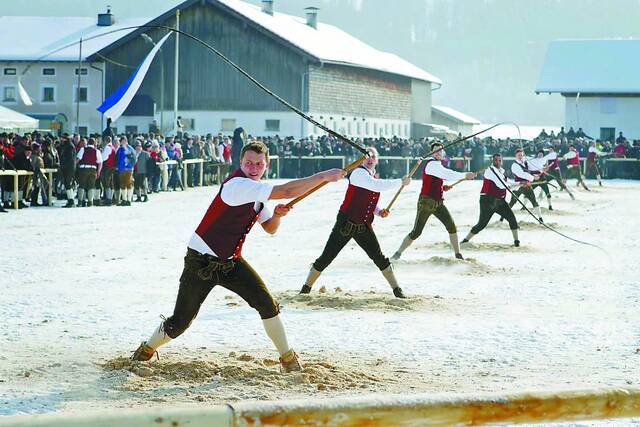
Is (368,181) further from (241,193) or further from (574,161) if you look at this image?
(574,161)

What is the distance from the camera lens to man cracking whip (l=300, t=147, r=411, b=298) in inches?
508

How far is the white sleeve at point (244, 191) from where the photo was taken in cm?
796

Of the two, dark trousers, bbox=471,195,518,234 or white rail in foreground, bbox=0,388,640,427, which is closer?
white rail in foreground, bbox=0,388,640,427

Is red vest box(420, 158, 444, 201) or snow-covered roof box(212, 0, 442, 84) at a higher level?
snow-covered roof box(212, 0, 442, 84)

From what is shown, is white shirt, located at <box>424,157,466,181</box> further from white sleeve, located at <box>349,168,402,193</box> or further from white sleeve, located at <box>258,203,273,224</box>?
white sleeve, located at <box>258,203,273,224</box>

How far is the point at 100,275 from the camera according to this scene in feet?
50.2

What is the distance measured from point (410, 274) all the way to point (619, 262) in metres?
3.72

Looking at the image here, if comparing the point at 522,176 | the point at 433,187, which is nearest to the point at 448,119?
the point at 522,176

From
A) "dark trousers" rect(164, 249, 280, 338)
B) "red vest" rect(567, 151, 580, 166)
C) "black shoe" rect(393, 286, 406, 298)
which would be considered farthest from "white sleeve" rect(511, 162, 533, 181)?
"red vest" rect(567, 151, 580, 166)

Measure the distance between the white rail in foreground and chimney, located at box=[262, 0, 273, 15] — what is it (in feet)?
198

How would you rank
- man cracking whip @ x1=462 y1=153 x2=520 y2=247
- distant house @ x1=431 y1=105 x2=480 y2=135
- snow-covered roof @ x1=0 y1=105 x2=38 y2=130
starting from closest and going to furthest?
man cracking whip @ x1=462 y1=153 x2=520 y2=247
snow-covered roof @ x1=0 y1=105 x2=38 y2=130
distant house @ x1=431 y1=105 x2=480 y2=135

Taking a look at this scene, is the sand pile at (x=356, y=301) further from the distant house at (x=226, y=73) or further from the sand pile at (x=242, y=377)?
the distant house at (x=226, y=73)

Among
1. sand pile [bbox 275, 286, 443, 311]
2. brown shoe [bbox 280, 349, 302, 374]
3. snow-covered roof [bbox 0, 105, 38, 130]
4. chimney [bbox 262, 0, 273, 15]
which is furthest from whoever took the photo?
chimney [bbox 262, 0, 273, 15]

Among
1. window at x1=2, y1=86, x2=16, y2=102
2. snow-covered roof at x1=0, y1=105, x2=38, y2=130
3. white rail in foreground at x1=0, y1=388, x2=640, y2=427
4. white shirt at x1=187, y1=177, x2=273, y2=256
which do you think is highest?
window at x1=2, y1=86, x2=16, y2=102
